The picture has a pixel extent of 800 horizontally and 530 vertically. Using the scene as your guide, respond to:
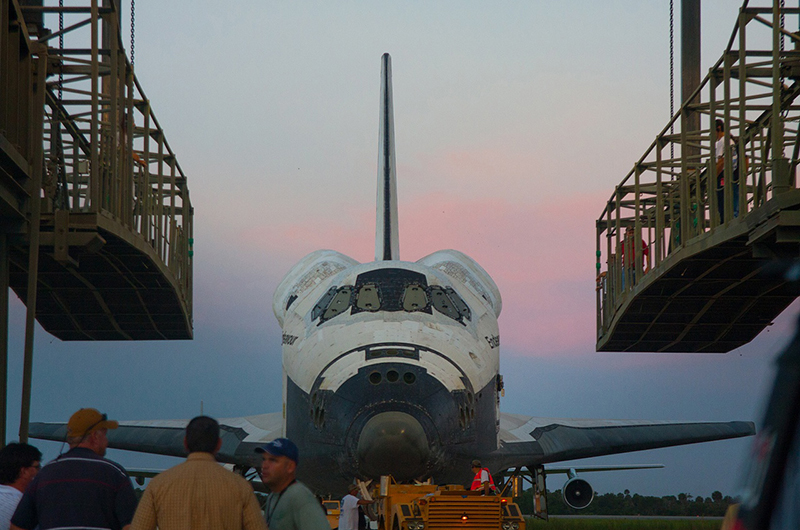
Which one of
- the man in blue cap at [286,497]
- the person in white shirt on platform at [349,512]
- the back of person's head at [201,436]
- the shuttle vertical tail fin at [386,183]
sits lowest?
the person in white shirt on platform at [349,512]

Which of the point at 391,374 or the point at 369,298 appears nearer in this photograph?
the point at 391,374

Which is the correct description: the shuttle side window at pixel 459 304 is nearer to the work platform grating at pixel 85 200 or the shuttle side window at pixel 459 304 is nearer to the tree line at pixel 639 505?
the work platform grating at pixel 85 200

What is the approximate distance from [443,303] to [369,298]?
0.81 meters

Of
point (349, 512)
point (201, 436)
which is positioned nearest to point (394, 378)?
point (349, 512)

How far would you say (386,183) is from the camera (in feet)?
52.1

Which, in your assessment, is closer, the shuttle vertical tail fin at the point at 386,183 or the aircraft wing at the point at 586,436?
the aircraft wing at the point at 586,436

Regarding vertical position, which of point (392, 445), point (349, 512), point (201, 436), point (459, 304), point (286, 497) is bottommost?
point (349, 512)

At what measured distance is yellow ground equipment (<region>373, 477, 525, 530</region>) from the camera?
8.17 m

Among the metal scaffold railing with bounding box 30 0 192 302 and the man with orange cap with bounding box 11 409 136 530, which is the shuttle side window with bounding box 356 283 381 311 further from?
the man with orange cap with bounding box 11 409 136 530

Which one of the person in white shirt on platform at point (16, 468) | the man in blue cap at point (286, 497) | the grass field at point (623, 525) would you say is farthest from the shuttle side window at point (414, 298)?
the grass field at point (623, 525)

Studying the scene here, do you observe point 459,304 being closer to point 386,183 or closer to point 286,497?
point 386,183

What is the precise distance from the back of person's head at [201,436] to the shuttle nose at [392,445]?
17.1 feet

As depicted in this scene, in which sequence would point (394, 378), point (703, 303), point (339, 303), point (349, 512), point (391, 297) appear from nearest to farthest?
point (394, 378) < point (349, 512) < point (391, 297) < point (339, 303) < point (703, 303)

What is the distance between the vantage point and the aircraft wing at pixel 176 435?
44.9 ft
